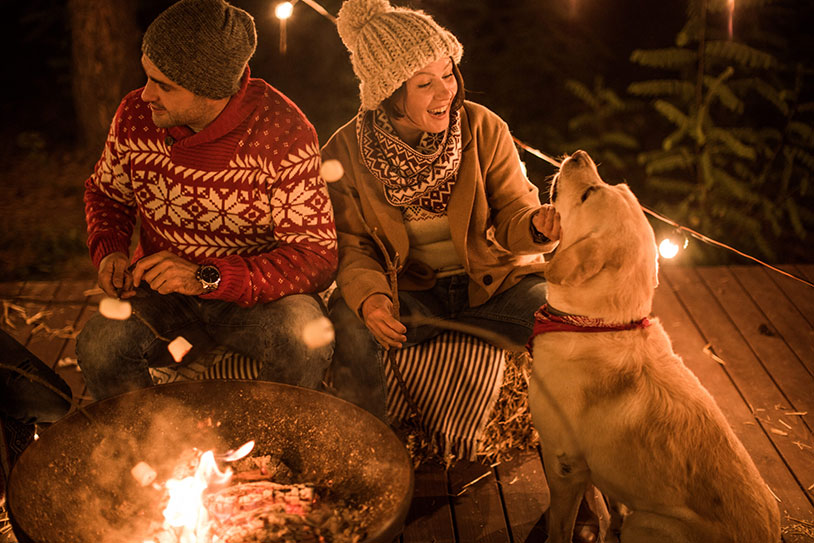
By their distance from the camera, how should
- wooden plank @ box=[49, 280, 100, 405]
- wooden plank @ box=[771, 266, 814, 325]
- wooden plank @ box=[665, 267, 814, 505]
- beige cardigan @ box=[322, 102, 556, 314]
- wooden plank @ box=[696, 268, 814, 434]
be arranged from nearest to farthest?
1. beige cardigan @ box=[322, 102, 556, 314]
2. wooden plank @ box=[665, 267, 814, 505]
3. wooden plank @ box=[49, 280, 100, 405]
4. wooden plank @ box=[696, 268, 814, 434]
5. wooden plank @ box=[771, 266, 814, 325]

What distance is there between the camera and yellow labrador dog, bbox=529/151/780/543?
204cm

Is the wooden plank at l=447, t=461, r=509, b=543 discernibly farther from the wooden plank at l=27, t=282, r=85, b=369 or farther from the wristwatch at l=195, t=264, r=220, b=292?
the wooden plank at l=27, t=282, r=85, b=369

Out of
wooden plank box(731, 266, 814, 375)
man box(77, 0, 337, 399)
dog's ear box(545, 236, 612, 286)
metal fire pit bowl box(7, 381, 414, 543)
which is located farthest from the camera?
wooden plank box(731, 266, 814, 375)

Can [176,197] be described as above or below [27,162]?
above

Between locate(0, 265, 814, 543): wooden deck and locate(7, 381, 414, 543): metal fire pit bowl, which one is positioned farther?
locate(0, 265, 814, 543): wooden deck

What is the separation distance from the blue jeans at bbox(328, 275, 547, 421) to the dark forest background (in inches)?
97.1

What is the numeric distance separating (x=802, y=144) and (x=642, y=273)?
374 cm

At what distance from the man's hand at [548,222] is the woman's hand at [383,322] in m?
0.61

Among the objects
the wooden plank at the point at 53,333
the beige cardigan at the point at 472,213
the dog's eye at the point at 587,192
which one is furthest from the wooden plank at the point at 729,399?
the wooden plank at the point at 53,333

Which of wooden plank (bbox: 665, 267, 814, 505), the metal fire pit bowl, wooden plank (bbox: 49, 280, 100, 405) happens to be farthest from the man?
wooden plank (bbox: 665, 267, 814, 505)

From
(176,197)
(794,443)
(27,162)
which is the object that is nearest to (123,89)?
(27,162)

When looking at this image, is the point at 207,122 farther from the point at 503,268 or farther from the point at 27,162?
the point at 27,162

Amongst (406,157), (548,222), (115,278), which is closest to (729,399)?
(548,222)

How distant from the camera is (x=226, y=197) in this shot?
8.43ft
